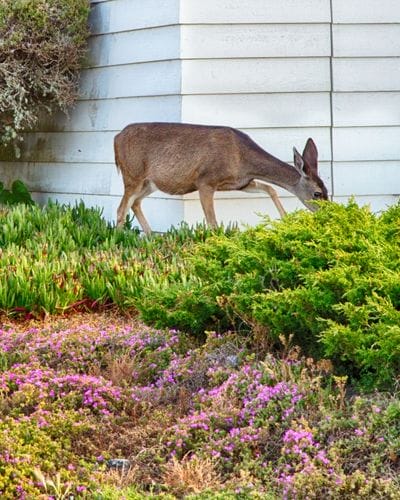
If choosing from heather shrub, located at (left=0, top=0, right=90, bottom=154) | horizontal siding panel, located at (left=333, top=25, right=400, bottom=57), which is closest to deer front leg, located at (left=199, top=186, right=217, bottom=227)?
horizontal siding panel, located at (left=333, top=25, right=400, bottom=57)

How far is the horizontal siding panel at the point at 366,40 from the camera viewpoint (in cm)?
1089

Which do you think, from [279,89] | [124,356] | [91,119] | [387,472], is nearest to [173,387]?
[124,356]

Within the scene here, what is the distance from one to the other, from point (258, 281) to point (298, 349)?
581mm

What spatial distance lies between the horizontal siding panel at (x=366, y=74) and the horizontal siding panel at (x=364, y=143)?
1.37 ft

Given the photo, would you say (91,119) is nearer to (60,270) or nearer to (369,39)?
(369,39)

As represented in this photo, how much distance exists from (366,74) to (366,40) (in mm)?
338

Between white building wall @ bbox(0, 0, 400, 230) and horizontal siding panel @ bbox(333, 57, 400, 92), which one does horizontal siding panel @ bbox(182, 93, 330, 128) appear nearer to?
white building wall @ bbox(0, 0, 400, 230)

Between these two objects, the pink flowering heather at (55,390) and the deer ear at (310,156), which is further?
the deer ear at (310,156)

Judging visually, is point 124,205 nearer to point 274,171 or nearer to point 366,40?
point 274,171

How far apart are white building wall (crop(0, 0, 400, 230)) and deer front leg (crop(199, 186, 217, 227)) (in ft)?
1.94

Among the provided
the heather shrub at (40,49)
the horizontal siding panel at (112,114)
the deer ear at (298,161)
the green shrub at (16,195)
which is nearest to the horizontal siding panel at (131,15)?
the heather shrub at (40,49)

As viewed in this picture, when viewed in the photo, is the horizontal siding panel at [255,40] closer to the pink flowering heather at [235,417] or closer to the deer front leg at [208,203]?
the deer front leg at [208,203]

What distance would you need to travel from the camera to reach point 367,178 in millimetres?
11094

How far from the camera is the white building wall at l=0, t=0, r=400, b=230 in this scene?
10680mm
